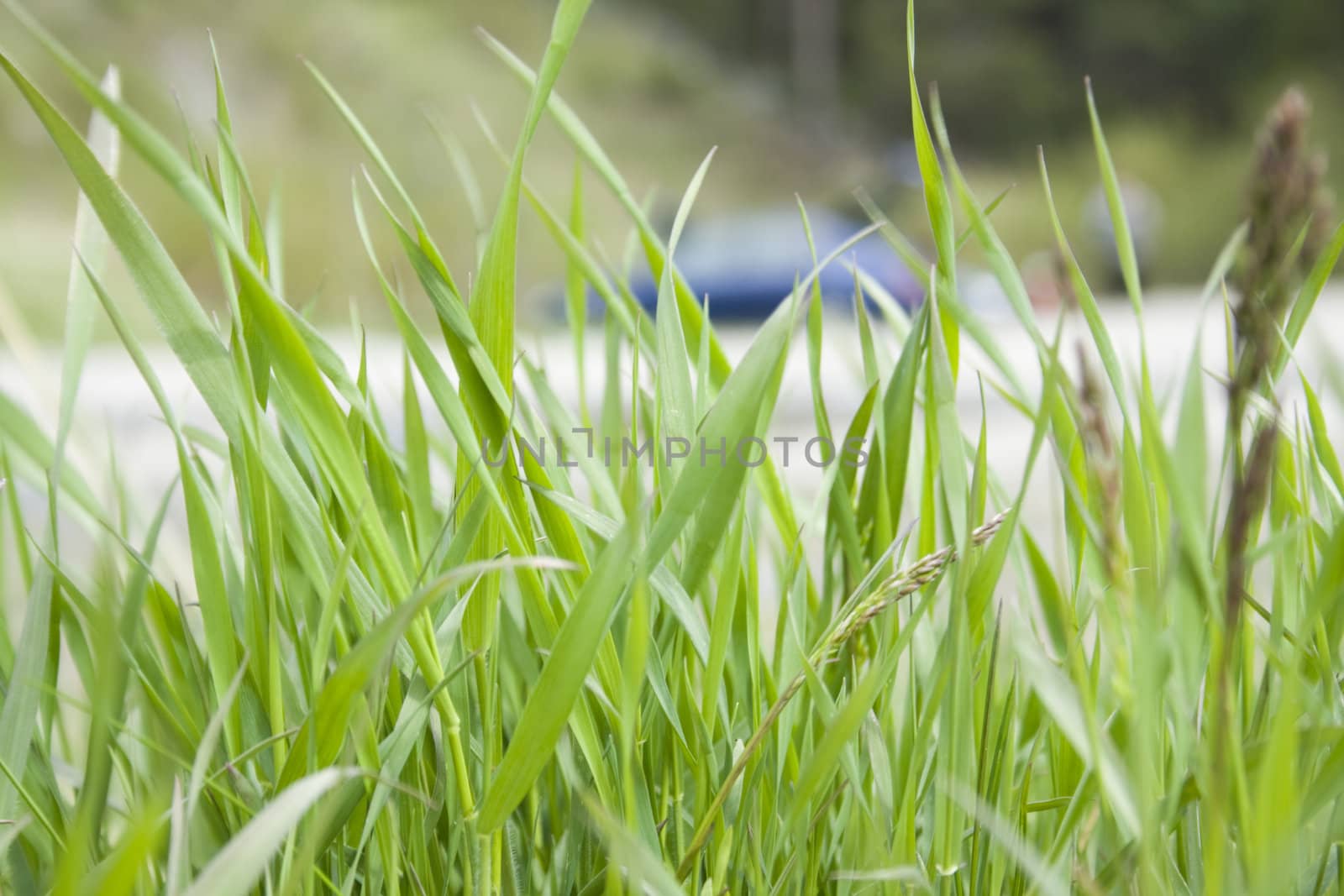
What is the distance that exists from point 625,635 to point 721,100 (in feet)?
66.2

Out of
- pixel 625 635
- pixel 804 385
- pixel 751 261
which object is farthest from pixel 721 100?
pixel 625 635

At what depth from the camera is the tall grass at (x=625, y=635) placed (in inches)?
12.3

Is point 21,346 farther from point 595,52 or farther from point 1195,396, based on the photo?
point 595,52

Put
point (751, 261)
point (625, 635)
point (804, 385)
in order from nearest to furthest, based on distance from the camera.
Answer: point (625, 635)
point (804, 385)
point (751, 261)

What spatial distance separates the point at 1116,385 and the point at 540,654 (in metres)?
0.25

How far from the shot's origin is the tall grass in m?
0.31

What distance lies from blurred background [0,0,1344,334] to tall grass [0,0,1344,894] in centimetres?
994

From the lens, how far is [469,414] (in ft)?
1.35

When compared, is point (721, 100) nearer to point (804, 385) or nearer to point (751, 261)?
point (751, 261)

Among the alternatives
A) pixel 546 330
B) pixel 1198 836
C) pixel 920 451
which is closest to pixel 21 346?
pixel 920 451

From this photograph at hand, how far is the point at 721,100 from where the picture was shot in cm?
1959

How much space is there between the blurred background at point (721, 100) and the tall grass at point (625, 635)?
994 centimetres

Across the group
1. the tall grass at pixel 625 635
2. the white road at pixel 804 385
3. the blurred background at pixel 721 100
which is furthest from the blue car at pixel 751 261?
the tall grass at pixel 625 635

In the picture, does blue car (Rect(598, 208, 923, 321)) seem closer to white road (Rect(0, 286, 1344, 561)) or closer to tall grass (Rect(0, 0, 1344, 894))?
white road (Rect(0, 286, 1344, 561))
